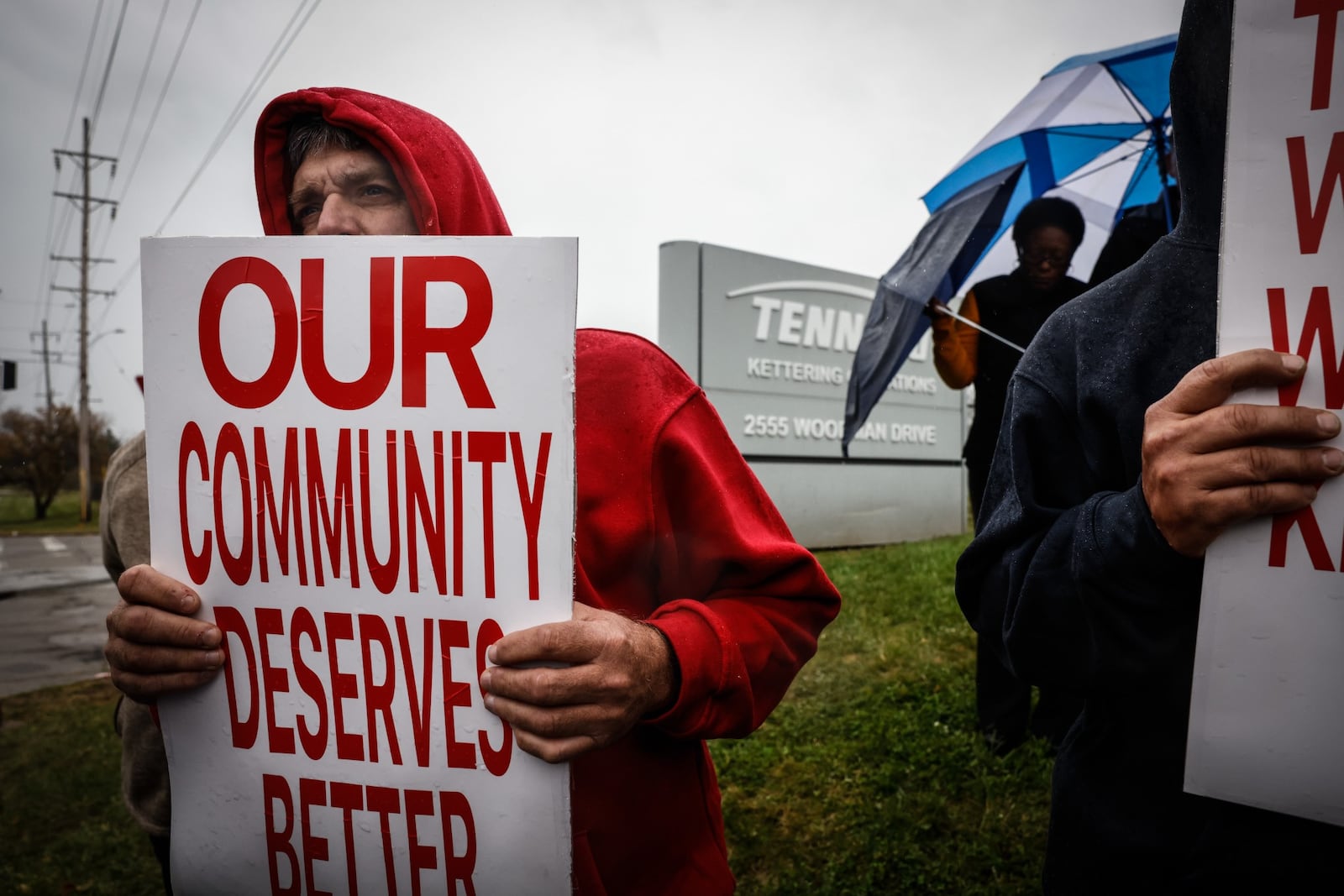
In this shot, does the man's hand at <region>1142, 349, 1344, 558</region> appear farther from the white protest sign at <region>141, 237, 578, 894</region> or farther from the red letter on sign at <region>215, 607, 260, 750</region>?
the red letter on sign at <region>215, 607, 260, 750</region>

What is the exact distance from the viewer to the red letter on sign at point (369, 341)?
105cm

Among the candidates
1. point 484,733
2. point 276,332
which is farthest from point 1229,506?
point 276,332

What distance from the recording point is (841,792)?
359cm

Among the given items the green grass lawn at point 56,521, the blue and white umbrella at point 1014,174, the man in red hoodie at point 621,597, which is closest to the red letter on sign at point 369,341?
the man in red hoodie at point 621,597

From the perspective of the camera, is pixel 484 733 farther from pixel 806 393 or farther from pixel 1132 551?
pixel 806 393

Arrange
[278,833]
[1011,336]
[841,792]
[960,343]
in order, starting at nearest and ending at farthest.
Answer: [278,833] → [841,792] → [1011,336] → [960,343]

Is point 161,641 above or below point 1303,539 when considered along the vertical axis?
below

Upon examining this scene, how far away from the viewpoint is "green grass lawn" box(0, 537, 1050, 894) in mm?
2994

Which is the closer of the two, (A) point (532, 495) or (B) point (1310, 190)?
(B) point (1310, 190)

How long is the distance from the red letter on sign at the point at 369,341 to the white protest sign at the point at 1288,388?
975 mm

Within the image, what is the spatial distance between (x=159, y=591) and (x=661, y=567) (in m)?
0.70

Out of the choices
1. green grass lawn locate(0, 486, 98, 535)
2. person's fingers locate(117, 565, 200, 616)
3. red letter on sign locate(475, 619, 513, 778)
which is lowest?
green grass lawn locate(0, 486, 98, 535)

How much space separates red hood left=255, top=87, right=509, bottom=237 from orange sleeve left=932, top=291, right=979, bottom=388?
2.89 m

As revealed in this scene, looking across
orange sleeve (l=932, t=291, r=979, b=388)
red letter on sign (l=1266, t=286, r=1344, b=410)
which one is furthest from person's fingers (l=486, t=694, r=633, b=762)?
orange sleeve (l=932, t=291, r=979, b=388)
